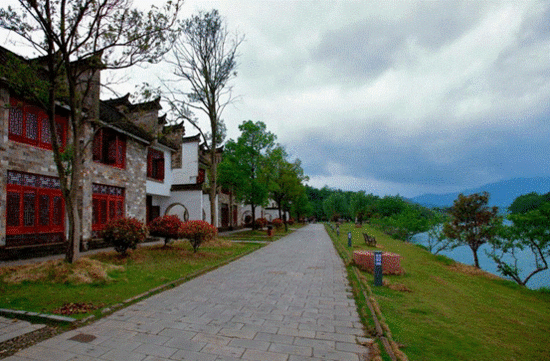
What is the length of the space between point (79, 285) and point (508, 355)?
8.50 m

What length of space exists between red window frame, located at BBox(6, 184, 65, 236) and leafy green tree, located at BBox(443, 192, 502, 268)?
2031 cm

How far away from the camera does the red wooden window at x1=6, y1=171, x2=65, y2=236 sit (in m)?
11.1

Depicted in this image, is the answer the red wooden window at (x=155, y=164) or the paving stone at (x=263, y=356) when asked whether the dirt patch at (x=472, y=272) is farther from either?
the red wooden window at (x=155, y=164)

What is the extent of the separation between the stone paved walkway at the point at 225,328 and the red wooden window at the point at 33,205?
7618 mm

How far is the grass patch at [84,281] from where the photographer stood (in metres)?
6.00

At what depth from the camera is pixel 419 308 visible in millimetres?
6758

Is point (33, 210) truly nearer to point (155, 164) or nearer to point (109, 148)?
point (109, 148)

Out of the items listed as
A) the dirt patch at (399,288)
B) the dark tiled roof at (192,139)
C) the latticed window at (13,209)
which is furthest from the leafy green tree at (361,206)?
the latticed window at (13,209)

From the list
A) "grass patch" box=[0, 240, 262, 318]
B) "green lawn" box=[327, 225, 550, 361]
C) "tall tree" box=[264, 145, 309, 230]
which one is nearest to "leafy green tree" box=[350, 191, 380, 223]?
"tall tree" box=[264, 145, 309, 230]

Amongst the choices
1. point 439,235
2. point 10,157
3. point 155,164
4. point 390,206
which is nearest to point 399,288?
point 10,157

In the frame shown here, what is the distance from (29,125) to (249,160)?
18372 mm

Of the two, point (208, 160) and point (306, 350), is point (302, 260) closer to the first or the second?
point (306, 350)

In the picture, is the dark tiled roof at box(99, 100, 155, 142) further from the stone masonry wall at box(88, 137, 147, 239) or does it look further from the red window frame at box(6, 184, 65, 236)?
the red window frame at box(6, 184, 65, 236)

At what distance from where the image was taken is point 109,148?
1655 centimetres
